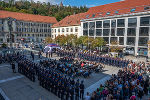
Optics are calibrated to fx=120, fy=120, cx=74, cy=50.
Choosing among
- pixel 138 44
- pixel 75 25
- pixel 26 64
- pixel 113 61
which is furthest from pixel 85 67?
pixel 75 25

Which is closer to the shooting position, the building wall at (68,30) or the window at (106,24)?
the window at (106,24)

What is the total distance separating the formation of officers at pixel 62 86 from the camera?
10.4 m

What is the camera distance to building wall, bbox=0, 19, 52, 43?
175ft

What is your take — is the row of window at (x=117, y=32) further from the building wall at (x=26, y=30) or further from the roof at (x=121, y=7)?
the building wall at (x=26, y=30)

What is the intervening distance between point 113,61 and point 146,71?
17.8 ft

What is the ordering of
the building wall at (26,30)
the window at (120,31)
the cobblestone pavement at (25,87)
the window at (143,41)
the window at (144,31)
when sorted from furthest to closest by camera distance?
the building wall at (26,30)
the window at (120,31)
the window at (143,41)
the window at (144,31)
the cobblestone pavement at (25,87)

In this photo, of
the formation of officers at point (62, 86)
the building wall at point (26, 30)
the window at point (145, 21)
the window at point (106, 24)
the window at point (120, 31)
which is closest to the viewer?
the formation of officers at point (62, 86)

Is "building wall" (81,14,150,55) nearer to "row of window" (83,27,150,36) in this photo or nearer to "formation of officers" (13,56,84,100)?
"row of window" (83,27,150,36)

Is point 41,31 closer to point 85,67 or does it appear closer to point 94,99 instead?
point 85,67

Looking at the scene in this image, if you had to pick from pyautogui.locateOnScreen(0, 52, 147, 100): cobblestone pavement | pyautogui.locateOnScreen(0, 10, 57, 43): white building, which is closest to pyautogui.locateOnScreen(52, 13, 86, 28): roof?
pyautogui.locateOnScreen(0, 10, 57, 43): white building

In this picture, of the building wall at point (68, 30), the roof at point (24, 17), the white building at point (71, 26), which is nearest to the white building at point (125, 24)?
the building wall at point (68, 30)

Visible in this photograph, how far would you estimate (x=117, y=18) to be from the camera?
3375 centimetres

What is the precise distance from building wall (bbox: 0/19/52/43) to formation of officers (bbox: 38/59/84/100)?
48.2m

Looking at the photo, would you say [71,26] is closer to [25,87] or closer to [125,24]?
[125,24]
